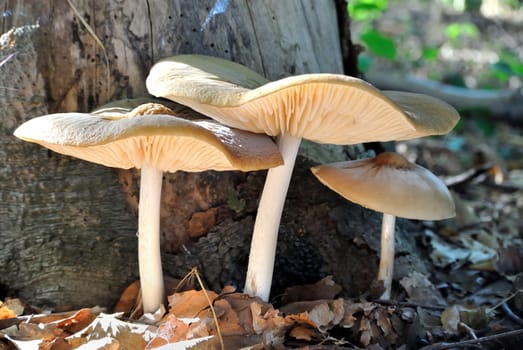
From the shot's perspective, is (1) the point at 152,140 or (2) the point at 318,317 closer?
(1) the point at 152,140

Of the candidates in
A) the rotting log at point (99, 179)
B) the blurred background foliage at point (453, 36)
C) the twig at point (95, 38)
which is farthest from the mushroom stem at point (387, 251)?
the blurred background foliage at point (453, 36)

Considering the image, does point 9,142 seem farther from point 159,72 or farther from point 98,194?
point 159,72

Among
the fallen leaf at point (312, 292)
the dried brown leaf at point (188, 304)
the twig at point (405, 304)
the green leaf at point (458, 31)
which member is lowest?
the twig at point (405, 304)

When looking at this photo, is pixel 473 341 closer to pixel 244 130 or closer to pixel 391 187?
pixel 391 187

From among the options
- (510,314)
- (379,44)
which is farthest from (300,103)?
(379,44)

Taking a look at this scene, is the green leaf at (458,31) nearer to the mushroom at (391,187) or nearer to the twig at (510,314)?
the twig at (510,314)

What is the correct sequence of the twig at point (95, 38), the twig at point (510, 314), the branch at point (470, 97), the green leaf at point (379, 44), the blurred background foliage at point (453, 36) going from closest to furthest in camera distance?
the twig at point (95, 38), the twig at point (510, 314), the green leaf at point (379, 44), the branch at point (470, 97), the blurred background foliage at point (453, 36)
